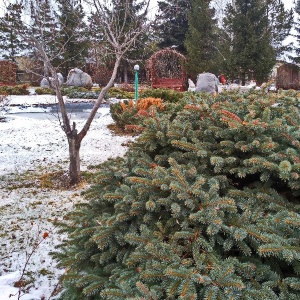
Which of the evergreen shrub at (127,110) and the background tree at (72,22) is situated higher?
the background tree at (72,22)

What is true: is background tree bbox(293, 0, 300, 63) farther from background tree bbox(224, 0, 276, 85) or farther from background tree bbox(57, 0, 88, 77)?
background tree bbox(57, 0, 88, 77)

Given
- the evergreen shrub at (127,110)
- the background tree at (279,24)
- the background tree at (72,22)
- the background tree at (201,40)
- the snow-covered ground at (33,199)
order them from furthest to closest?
the background tree at (279,24), the background tree at (201,40), the evergreen shrub at (127,110), the background tree at (72,22), the snow-covered ground at (33,199)

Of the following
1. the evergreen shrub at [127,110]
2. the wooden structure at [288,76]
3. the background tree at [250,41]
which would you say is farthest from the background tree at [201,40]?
the evergreen shrub at [127,110]

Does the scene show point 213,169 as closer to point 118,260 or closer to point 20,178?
point 118,260

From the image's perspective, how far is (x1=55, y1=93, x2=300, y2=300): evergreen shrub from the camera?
1.29 metres

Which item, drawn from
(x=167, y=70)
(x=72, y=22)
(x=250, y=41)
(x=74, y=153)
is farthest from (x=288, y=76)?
(x=74, y=153)

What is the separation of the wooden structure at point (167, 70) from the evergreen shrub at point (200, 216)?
15774 mm

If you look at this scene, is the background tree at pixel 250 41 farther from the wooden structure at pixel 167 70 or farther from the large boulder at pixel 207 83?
the large boulder at pixel 207 83

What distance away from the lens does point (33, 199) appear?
13.4 ft

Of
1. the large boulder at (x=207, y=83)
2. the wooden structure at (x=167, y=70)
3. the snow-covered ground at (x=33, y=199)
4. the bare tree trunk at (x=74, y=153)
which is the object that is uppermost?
the wooden structure at (x=167, y=70)

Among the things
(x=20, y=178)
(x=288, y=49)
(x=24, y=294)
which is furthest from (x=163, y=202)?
(x=288, y=49)

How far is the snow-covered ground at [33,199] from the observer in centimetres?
259

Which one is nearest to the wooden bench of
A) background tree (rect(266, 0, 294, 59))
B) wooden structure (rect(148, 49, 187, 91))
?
wooden structure (rect(148, 49, 187, 91))

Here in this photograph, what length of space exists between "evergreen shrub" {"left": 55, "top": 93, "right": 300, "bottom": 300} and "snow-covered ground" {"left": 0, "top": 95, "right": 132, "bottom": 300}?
20.2 inches
